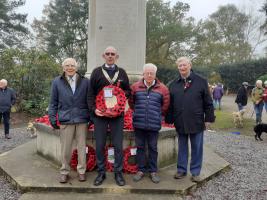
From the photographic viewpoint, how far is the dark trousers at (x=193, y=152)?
17.3 feet

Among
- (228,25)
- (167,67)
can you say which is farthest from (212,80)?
(228,25)

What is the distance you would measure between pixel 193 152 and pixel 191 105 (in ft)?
2.65

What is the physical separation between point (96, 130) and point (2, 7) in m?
34.9

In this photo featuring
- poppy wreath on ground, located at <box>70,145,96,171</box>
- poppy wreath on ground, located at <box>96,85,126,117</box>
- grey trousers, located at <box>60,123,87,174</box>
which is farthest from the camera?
poppy wreath on ground, located at <box>70,145,96,171</box>

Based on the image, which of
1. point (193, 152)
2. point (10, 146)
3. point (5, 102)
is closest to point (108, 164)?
point (193, 152)

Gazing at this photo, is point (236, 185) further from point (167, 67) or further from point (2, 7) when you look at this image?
point (2, 7)

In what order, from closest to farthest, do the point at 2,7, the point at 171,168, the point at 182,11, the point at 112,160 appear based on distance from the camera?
the point at 112,160
the point at 171,168
the point at 2,7
the point at 182,11

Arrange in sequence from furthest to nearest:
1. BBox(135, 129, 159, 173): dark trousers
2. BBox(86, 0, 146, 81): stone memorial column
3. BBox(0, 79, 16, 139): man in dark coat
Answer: BBox(0, 79, 16, 139): man in dark coat
BBox(86, 0, 146, 81): stone memorial column
BBox(135, 129, 159, 173): dark trousers

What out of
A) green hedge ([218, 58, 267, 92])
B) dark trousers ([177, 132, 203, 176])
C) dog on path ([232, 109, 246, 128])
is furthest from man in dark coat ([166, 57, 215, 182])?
green hedge ([218, 58, 267, 92])

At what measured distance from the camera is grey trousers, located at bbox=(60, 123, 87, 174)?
5.02 meters

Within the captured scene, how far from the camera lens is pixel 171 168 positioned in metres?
5.91

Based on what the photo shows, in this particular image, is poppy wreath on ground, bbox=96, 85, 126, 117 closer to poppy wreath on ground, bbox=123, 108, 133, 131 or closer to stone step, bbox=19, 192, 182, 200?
poppy wreath on ground, bbox=123, 108, 133, 131

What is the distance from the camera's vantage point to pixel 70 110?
4.95 meters

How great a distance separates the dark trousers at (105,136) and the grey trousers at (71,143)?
0.26 meters
